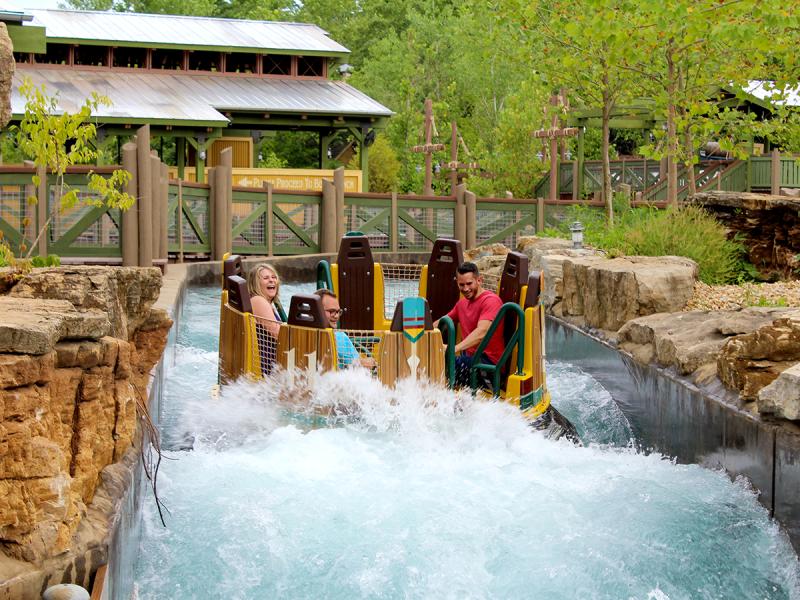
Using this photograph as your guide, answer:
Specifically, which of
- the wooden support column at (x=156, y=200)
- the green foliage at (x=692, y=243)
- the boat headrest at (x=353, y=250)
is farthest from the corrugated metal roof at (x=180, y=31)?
the boat headrest at (x=353, y=250)

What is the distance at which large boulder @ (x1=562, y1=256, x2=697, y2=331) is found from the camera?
10.3 meters

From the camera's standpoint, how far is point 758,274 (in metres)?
12.6

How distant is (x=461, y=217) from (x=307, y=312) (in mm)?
17195

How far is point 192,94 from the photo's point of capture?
29344mm

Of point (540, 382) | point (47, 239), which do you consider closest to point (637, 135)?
point (47, 239)

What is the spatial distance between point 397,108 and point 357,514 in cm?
3943

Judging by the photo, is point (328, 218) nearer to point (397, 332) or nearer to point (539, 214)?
point (539, 214)

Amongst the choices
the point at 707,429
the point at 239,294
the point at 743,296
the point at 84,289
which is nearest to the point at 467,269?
the point at 239,294

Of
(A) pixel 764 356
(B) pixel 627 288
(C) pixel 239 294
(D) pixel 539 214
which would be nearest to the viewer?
(A) pixel 764 356

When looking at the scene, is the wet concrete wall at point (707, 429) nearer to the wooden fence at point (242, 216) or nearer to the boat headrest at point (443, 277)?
the boat headrest at point (443, 277)

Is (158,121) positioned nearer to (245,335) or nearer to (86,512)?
(245,335)

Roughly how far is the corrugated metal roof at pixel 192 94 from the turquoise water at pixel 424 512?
64.9 feet

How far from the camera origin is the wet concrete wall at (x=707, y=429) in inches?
241

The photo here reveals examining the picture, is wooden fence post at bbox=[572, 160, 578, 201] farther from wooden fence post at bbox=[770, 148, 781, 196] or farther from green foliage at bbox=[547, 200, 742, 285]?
green foliage at bbox=[547, 200, 742, 285]
